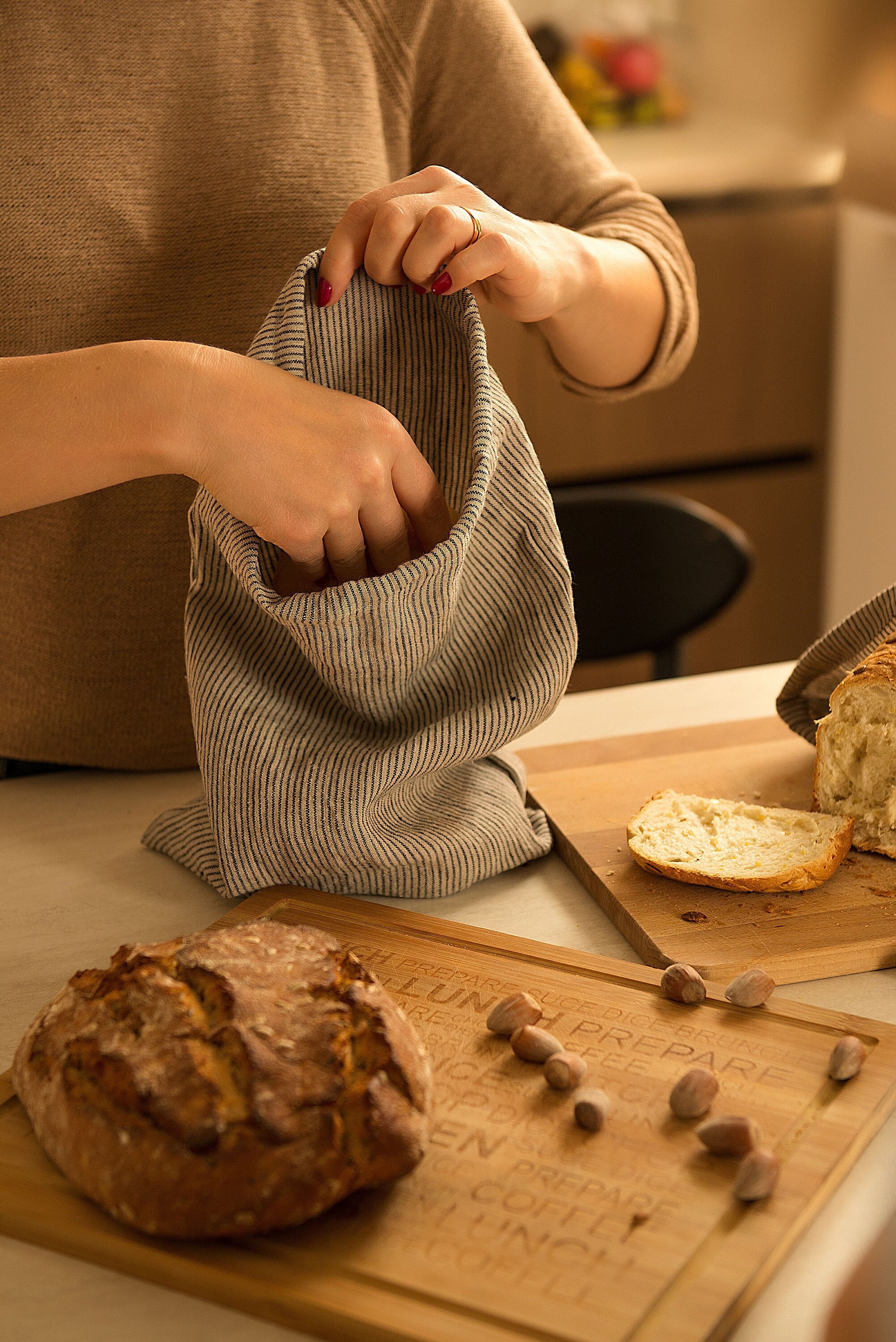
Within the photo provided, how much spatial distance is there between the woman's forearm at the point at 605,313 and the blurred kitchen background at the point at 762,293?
5.50 feet

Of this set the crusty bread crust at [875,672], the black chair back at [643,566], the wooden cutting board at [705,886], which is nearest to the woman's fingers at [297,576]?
the wooden cutting board at [705,886]

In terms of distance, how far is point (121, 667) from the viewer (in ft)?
3.78

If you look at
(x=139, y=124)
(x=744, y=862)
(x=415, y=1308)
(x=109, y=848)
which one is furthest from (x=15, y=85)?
(x=415, y=1308)

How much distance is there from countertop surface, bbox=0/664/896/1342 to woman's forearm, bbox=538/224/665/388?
0.33m

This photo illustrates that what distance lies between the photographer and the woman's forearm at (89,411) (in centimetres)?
80

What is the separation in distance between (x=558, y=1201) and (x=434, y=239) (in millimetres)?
604

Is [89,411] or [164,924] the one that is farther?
[164,924]

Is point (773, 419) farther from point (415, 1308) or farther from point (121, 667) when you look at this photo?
point (415, 1308)

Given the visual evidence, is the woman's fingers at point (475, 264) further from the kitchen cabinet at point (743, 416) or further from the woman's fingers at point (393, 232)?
the kitchen cabinet at point (743, 416)

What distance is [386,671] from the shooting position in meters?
0.87

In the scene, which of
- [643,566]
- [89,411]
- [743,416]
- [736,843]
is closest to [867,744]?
[736,843]

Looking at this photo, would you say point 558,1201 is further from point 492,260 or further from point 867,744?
point 492,260

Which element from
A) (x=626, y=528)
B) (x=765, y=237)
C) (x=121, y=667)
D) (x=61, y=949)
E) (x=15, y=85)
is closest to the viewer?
(x=61, y=949)

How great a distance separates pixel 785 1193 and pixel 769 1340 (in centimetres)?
8
